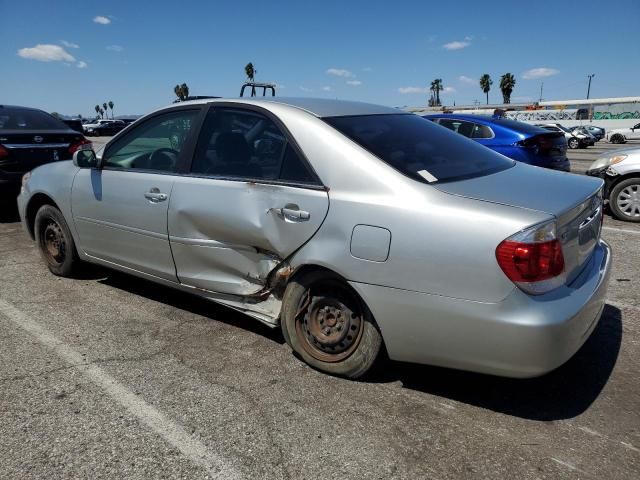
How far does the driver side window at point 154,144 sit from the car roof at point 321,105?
13 centimetres

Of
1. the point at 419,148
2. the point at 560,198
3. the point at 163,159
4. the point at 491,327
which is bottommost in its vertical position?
the point at 491,327

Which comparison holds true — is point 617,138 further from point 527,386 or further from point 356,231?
point 356,231

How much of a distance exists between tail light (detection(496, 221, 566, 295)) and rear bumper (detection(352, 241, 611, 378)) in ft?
0.19

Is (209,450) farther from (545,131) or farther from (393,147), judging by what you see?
(545,131)

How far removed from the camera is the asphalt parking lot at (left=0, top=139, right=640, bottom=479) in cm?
233

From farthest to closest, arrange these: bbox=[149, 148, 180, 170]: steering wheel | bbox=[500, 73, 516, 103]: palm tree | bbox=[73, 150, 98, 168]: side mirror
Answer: bbox=[500, 73, 516, 103]: palm tree → bbox=[73, 150, 98, 168]: side mirror → bbox=[149, 148, 180, 170]: steering wheel

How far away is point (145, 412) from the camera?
273 centimetres

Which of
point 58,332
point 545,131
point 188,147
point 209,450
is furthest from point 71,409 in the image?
point 545,131

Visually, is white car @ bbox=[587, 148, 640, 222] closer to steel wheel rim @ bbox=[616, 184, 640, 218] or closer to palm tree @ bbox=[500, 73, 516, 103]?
steel wheel rim @ bbox=[616, 184, 640, 218]

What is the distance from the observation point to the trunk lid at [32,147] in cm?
716

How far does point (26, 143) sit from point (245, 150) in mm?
5263

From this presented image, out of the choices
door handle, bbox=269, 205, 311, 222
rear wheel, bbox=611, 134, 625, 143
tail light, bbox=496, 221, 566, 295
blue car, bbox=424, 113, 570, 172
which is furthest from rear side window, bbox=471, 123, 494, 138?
rear wheel, bbox=611, 134, 625, 143

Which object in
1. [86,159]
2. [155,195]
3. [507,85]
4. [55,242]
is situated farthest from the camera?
[507,85]

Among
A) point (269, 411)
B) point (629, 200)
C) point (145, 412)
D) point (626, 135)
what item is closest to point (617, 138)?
point (626, 135)
